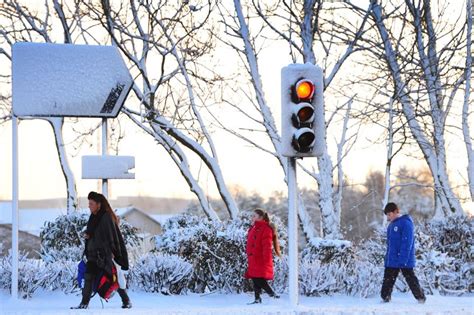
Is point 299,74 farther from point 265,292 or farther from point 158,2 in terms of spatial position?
point 158,2

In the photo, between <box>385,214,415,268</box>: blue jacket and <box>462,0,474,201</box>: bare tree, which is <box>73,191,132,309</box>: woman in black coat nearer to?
<box>385,214,415,268</box>: blue jacket

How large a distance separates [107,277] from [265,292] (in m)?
3.45

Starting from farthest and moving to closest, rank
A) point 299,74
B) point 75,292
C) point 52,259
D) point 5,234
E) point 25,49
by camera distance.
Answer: point 5,234 < point 52,259 < point 75,292 < point 25,49 < point 299,74

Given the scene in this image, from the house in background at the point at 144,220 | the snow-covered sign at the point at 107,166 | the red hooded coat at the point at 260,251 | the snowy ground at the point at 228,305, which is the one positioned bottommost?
the snowy ground at the point at 228,305

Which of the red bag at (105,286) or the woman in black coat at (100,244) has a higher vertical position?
the woman in black coat at (100,244)

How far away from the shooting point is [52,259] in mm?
19594

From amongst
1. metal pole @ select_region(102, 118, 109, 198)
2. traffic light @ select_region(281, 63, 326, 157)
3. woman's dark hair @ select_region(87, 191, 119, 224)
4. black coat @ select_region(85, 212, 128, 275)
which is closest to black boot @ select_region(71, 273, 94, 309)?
black coat @ select_region(85, 212, 128, 275)

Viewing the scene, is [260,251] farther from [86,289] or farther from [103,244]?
[86,289]

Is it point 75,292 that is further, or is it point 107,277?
point 75,292

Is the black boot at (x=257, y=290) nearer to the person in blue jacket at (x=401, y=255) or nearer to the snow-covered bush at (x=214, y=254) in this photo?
the snow-covered bush at (x=214, y=254)

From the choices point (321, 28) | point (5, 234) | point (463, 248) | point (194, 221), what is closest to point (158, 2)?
point (321, 28)

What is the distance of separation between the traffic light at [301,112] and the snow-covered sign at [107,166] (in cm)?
296

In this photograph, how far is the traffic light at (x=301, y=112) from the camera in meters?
14.2

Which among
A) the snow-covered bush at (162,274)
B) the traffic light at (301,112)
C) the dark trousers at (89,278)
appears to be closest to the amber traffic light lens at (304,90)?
the traffic light at (301,112)
